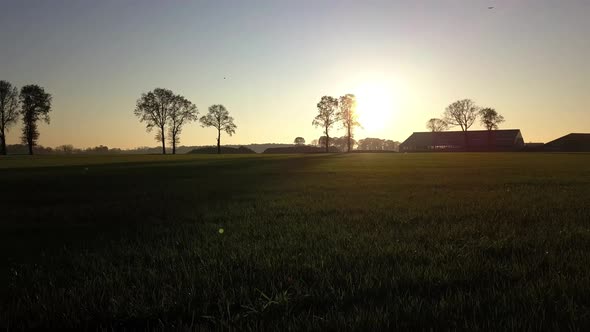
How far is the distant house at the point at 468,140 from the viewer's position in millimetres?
128750

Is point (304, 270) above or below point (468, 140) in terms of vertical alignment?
below

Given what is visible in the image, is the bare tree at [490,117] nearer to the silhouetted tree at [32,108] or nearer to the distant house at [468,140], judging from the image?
the distant house at [468,140]

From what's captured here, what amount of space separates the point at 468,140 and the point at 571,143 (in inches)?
1171

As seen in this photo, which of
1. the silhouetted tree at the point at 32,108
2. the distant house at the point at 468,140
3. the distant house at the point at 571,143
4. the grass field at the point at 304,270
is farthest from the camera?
the distant house at the point at 468,140

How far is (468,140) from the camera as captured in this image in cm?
13238

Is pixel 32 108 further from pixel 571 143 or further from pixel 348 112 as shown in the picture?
pixel 571 143

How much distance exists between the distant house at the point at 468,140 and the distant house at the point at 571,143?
9.89 metres

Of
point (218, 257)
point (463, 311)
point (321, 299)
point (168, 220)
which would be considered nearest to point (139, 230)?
point (168, 220)

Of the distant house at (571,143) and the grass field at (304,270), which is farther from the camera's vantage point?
the distant house at (571,143)

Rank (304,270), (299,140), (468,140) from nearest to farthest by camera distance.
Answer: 1. (304,270)
2. (468,140)
3. (299,140)

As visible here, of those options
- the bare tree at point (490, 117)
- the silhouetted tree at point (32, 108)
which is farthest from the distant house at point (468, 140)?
the silhouetted tree at point (32, 108)

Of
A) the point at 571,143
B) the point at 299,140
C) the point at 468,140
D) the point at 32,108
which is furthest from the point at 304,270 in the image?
the point at 299,140

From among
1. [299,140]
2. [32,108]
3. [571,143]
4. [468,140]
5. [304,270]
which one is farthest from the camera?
[299,140]

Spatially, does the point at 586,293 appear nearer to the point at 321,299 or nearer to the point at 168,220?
the point at 321,299
